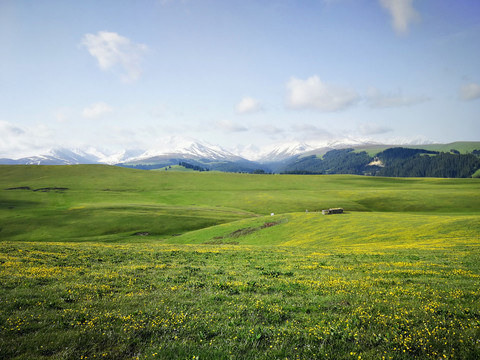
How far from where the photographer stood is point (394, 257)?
2423 centimetres

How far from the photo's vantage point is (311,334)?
31.0 ft

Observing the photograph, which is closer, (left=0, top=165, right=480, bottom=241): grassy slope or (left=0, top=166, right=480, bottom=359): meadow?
(left=0, top=166, right=480, bottom=359): meadow

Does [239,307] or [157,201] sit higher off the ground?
[239,307]

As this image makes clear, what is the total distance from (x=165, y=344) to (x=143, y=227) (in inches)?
2551

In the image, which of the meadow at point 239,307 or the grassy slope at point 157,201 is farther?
the grassy slope at point 157,201

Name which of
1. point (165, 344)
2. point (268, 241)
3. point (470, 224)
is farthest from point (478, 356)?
point (470, 224)

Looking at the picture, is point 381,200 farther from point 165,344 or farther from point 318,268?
point 165,344

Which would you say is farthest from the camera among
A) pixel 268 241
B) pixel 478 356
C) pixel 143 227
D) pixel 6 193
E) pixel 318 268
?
pixel 6 193

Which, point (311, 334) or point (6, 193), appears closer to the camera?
point (311, 334)

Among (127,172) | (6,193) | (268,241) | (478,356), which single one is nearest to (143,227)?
(268,241)

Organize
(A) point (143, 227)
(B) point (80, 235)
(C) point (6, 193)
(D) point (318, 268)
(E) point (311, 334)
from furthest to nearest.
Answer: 1. (C) point (6, 193)
2. (A) point (143, 227)
3. (B) point (80, 235)
4. (D) point (318, 268)
5. (E) point (311, 334)

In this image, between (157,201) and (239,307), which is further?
(157,201)

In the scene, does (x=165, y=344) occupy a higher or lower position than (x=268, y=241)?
higher

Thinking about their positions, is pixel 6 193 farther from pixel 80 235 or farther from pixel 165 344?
pixel 165 344
